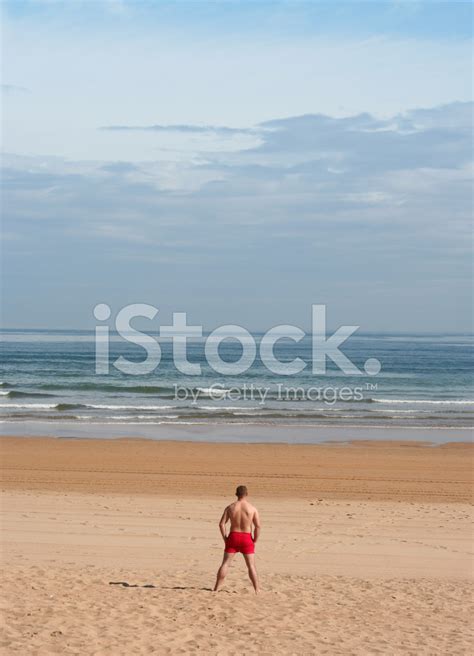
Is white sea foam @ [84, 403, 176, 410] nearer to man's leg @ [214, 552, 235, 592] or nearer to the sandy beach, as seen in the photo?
the sandy beach

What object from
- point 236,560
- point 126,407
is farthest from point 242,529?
point 126,407

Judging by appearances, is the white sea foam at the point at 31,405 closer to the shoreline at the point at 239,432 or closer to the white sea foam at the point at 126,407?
the white sea foam at the point at 126,407

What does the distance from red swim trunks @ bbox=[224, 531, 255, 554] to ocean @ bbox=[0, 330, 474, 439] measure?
50.5ft

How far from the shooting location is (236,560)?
413 inches

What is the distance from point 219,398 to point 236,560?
2330cm

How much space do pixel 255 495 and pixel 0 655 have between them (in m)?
8.77

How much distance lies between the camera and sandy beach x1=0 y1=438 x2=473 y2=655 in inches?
290

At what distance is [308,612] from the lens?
8.12 metres

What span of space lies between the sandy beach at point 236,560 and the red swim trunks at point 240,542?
517mm

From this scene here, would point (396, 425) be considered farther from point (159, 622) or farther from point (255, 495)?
point (159, 622)

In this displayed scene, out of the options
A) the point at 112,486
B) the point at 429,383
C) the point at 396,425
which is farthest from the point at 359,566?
the point at 429,383

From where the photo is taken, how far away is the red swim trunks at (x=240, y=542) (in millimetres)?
8617

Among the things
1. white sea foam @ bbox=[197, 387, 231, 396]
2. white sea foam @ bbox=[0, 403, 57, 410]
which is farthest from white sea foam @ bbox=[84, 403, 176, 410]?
white sea foam @ bbox=[197, 387, 231, 396]

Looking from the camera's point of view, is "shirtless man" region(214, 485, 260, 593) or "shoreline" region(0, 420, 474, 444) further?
"shoreline" region(0, 420, 474, 444)
